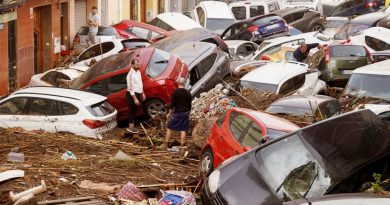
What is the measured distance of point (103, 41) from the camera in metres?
26.6

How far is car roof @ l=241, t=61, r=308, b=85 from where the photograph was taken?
19500mm

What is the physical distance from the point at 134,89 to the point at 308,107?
13.5 ft

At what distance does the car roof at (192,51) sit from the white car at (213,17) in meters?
12.6

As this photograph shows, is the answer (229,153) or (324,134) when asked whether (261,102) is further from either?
(324,134)

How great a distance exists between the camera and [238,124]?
1344 centimetres

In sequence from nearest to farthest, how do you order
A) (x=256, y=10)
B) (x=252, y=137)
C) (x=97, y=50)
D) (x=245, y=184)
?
(x=245, y=184)
(x=252, y=137)
(x=97, y=50)
(x=256, y=10)


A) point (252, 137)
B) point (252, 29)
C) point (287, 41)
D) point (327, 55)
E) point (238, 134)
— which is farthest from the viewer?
point (252, 29)

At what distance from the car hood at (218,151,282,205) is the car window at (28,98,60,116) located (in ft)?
24.8

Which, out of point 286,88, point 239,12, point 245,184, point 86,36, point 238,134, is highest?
point 245,184

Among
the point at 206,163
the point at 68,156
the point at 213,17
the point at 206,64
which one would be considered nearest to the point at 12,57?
the point at 206,64

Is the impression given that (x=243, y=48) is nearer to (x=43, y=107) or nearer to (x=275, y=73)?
(x=275, y=73)

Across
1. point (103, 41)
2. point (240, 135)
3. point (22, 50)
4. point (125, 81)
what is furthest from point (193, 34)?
point (240, 135)

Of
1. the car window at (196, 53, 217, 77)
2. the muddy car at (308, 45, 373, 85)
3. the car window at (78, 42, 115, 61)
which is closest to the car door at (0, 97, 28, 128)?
the car window at (196, 53, 217, 77)

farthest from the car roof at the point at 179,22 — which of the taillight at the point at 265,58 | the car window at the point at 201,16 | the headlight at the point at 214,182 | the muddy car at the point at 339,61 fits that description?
the headlight at the point at 214,182
